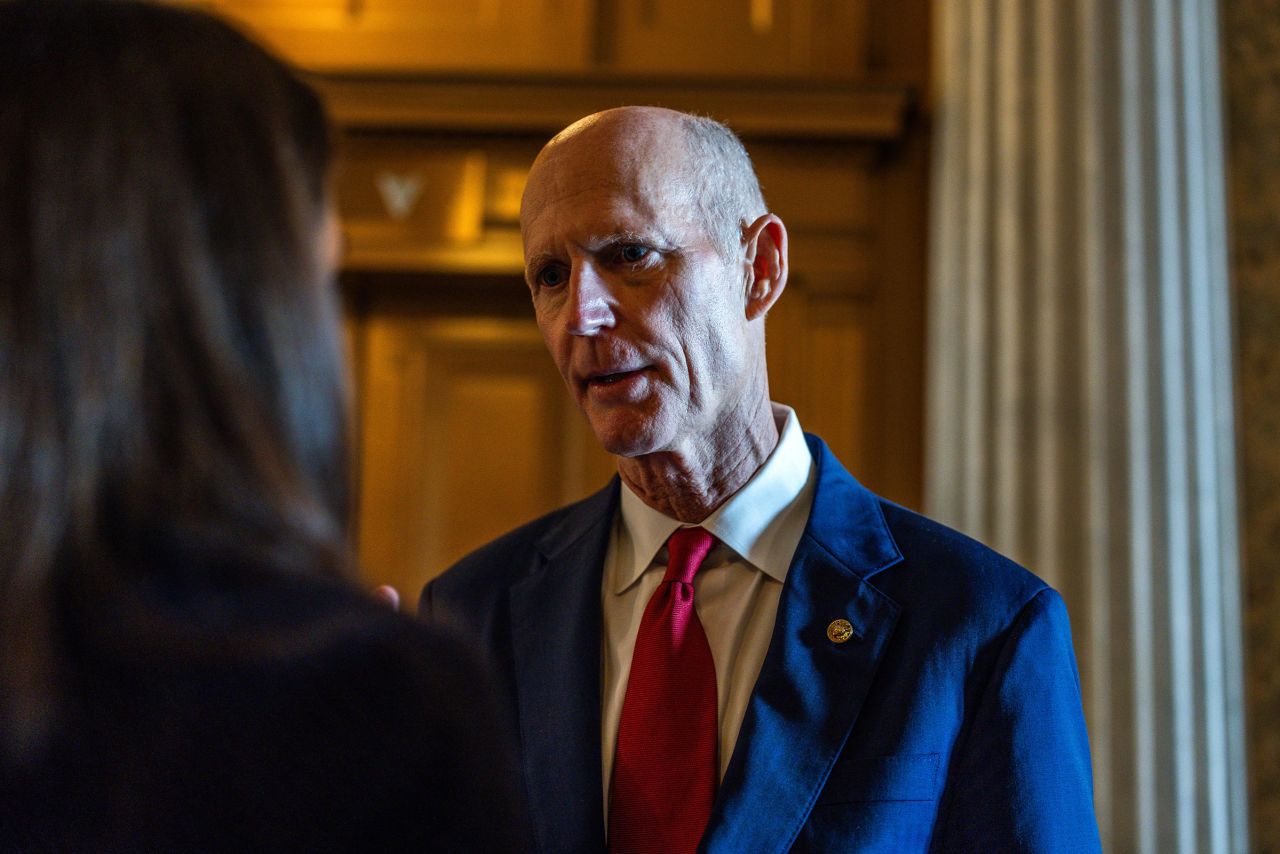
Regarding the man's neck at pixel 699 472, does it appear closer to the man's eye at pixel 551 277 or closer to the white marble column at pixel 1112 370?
the man's eye at pixel 551 277

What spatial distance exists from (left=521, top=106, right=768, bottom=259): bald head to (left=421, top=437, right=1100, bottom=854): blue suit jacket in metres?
0.38

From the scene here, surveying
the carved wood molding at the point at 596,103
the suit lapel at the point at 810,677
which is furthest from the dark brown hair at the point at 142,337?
the carved wood molding at the point at 596,103

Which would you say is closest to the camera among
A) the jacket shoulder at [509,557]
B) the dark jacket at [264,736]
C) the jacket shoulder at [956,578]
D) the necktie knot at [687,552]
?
the dark jacket at [264,736]

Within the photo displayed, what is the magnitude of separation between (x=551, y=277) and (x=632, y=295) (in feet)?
0.39

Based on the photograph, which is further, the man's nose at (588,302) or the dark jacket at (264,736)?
the man's nose at (588,302)

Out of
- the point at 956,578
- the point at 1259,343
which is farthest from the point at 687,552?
the point at 1259,343

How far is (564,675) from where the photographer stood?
1563 millimetres

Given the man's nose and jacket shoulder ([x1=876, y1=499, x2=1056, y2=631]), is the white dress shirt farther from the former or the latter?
the man's nose

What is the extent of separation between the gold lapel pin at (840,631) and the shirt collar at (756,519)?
4.4 inches

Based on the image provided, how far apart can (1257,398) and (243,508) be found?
311 cm

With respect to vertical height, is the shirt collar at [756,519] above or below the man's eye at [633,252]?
below

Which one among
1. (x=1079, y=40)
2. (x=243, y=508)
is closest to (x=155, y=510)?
(x=243, y=508)

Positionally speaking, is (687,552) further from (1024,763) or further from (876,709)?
(1024,763)

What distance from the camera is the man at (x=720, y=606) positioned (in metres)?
1.40
